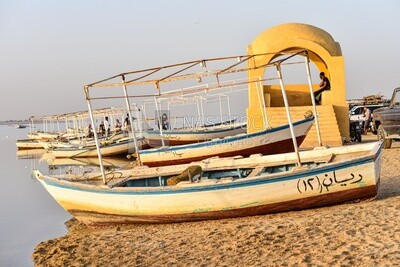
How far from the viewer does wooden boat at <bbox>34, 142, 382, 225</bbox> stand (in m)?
8.80

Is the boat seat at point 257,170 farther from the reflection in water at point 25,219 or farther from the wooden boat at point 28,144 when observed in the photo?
the wooden boat at point 28,144

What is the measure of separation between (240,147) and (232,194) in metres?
7.45

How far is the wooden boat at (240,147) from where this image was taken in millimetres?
16016

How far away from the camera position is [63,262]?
7.84 meters

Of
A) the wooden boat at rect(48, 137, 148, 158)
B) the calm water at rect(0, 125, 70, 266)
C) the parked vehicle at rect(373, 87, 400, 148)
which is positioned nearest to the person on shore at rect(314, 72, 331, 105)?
the parked vehicle at rect(373, 87, 400, 148)

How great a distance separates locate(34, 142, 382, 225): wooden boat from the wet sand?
→ 0.21 m

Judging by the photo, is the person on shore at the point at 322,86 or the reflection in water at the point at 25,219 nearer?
the reflection in water at the point at 25,219

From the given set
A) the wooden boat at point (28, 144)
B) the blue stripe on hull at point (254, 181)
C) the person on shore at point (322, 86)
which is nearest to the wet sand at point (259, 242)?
the blue stripe on hull at point (254, 181)

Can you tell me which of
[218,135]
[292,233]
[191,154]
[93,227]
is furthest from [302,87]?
[292,233]

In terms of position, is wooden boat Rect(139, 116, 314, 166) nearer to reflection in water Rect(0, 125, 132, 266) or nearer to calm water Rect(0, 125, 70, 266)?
reflection in water Rect(0, 125, 132, 266)

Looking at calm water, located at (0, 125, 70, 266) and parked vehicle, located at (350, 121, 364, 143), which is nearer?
calm water, located at (0, 125, 70, 266)

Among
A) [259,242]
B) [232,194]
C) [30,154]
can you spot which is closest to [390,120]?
[232,194]

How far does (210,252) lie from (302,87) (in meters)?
16.1

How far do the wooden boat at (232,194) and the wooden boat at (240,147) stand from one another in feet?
17.4
